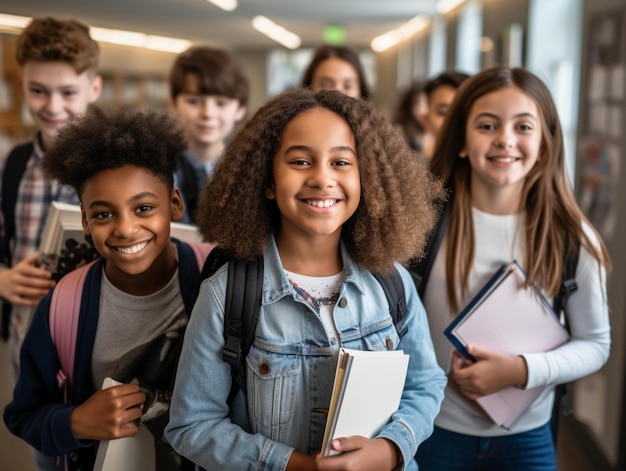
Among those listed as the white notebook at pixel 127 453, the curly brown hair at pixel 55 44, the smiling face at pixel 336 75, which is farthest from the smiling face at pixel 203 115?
the white notebook at pixel 127 453

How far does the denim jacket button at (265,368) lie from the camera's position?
1257 mm

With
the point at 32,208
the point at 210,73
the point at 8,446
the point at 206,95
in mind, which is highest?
the point at 210,73

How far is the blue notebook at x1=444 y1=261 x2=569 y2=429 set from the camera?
169 cm

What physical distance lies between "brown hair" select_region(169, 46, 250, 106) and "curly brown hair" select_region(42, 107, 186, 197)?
143 centimetres

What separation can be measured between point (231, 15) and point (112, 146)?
1118 cm

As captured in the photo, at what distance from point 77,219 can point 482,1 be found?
754 cm

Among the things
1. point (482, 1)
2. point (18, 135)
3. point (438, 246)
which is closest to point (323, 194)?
point (438, 246)

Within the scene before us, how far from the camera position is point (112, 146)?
4.58ft

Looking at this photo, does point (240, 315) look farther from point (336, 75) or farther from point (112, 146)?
point (336, 75)

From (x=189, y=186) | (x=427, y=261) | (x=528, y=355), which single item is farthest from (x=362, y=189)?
(x=189, y=186)

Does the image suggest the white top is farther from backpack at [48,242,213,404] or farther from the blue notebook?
backpack at [48,242,213,404]

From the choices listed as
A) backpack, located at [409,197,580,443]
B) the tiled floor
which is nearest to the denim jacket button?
backpack, located at [409,197,580,443]

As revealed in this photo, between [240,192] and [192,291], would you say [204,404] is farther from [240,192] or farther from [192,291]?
[240,192]

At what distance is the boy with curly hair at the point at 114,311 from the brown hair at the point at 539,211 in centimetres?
77
